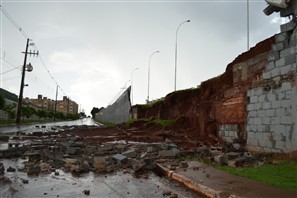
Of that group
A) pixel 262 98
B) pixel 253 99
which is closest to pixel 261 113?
pixel 262 98

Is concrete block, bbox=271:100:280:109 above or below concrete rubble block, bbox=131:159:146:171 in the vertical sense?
above

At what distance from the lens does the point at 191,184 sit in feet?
26.6

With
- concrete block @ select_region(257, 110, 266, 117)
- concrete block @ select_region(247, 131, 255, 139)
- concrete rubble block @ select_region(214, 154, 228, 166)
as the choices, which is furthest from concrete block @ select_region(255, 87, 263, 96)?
concrete rubble block @ select_region(214, 154, 228, 166)

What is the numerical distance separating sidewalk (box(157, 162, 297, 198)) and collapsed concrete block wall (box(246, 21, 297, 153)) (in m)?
3.31

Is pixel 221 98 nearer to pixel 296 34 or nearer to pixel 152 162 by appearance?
pixel 296 34

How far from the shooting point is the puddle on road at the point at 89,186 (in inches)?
283

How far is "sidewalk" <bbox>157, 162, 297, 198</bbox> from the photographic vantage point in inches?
267

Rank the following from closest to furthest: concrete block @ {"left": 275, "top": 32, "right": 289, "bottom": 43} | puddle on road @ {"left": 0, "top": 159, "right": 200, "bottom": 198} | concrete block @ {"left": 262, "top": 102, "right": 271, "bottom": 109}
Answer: puddle on road @ {"left": 0, "top": 159, "right": 200, "bottom": 198} → concrete block @ {"left": 275, "top": 32, "right": 289, "bottom": 43} → concrete block @ {"left": 262, "top": 102, "right": 271, "bottom": 109}

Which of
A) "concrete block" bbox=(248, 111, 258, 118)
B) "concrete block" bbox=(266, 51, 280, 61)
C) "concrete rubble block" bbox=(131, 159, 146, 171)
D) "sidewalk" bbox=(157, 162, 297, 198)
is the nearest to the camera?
"sidewalk" bbox=(157, 162, 297, 198)

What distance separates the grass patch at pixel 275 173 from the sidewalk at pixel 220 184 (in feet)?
0.97

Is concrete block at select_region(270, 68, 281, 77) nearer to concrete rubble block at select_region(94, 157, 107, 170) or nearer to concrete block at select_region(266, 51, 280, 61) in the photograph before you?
concrete block at select_region(266, 51, 280, 61)

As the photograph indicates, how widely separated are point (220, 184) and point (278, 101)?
5496mm

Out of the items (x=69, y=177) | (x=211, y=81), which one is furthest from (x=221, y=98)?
(x=69, y=177)

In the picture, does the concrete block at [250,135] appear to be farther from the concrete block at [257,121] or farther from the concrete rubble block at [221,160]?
the concrete rubble block at [221,160]
